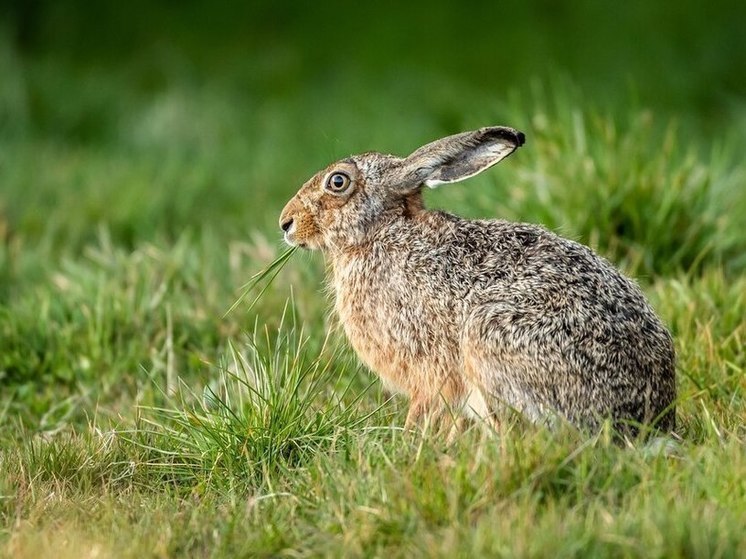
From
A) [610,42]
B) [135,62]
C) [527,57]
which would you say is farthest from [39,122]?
[610,42]

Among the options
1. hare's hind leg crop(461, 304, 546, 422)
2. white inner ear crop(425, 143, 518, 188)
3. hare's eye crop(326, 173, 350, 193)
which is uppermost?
white inner ear crop(425, 143, 518, 188)

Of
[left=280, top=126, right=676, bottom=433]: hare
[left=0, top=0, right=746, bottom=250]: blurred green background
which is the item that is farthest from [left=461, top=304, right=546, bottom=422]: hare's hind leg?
[left=0, top=0, right=746, bottom=250]: blurred green background

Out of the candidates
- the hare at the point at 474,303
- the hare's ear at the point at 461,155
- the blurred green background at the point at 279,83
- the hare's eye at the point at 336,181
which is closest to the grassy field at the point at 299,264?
the blurred green background at the point at 279,83

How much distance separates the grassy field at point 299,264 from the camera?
171 inches

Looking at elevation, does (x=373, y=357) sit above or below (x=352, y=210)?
below

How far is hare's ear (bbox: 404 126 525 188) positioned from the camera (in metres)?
5.65

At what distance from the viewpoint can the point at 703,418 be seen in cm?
519

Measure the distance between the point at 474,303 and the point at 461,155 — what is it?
828 millimetres

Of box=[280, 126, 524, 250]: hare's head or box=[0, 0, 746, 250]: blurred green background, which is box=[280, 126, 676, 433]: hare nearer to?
box=[280, 126, 524, 250]: hare's head

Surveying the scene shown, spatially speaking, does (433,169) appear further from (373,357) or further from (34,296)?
(34,296)

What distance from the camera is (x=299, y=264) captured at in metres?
7.57

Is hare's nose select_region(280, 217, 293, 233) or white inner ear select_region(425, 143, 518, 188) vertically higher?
white inner ear select_region(425, 143, 518, 188)

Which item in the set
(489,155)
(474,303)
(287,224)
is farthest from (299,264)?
(474,303)

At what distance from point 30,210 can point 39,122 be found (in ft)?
8.58
